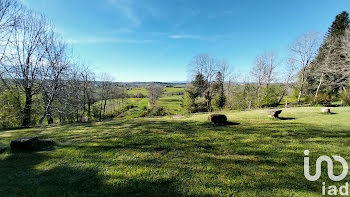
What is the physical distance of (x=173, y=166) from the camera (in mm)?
3643

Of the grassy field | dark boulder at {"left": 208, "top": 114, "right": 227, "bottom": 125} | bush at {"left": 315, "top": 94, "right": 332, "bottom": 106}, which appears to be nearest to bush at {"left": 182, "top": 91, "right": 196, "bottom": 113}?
bush at {"left": 315, "top": 94, "right": 332, "bottom": 106}

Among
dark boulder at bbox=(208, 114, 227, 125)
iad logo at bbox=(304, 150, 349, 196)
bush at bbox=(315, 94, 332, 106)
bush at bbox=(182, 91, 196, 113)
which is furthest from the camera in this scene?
bush at bbox=(182, 91, 196, 113)

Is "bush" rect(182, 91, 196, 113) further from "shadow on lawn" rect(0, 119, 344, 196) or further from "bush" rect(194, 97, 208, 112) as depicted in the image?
"shadow on lawn" rect(0, 119, 344, 196)

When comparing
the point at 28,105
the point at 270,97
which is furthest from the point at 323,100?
the point at 28,105

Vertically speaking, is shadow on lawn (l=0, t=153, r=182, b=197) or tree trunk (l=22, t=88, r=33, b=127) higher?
tree trunk (l=22, t=88, r=33, b=127)

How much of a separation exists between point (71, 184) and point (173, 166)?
7.79ft

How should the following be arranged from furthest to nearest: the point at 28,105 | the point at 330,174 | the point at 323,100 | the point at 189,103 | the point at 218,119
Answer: the point at 189,103
the point at 323,100
the point at 28,105
the point at 218,119
the point at 330,174

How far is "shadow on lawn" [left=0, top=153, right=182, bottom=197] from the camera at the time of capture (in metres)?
2.75

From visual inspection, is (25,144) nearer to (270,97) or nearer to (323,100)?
(323,100)

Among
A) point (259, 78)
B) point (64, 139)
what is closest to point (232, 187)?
point (64, 139)

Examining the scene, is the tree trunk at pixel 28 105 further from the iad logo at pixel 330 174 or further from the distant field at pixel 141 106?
the distant field at pixel 141 106

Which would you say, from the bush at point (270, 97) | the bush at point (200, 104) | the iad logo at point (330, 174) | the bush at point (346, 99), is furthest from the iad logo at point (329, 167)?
the bush at point (200, 104)

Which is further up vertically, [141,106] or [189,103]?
[189,103]

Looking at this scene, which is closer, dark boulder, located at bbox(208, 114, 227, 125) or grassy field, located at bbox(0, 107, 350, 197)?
grassy field, located at bbox(0, 107, 350, 197)
